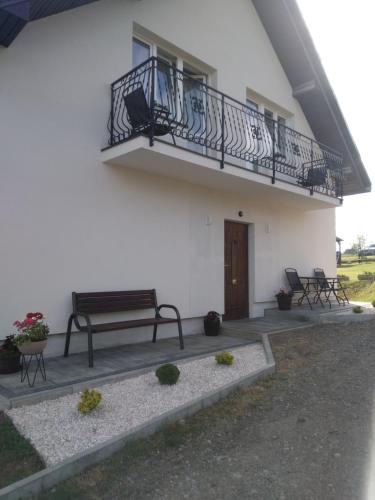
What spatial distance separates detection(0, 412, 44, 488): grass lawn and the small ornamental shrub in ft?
1.85

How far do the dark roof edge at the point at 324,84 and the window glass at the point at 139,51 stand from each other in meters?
4.48

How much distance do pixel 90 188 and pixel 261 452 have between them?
14.1 ft

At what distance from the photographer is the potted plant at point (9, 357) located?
4.37m

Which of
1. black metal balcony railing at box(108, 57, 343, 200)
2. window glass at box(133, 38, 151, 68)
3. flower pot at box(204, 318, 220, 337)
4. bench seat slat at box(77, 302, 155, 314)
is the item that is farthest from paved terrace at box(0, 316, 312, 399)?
window glass at box(133, 38, 151, 68)

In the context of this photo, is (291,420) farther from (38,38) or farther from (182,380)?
(38,38)

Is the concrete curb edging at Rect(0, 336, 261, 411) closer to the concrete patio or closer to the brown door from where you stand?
the concrete patio

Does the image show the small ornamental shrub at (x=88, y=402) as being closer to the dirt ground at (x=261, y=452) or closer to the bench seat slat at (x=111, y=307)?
the dirt ground at (x=261, y=452)

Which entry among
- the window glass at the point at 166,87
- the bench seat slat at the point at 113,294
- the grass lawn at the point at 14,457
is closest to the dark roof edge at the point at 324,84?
the window glass at the point at 166,87

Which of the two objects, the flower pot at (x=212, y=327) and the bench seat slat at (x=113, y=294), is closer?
the bench seat slat at (x=113, y=294)

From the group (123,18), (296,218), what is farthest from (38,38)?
(296,218)

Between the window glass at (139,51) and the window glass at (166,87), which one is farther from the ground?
the window glass at (139,51)

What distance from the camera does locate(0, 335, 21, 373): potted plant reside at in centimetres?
437

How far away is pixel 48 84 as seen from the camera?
17.6ft

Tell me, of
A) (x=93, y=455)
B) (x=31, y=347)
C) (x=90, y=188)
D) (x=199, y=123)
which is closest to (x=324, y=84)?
(x=199, y=123)
